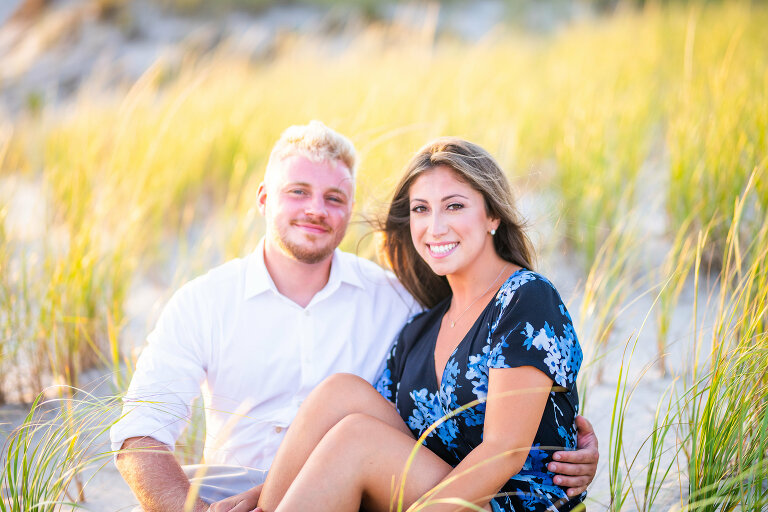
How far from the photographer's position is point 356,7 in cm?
1281

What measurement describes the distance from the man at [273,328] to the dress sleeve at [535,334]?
28.6 inches

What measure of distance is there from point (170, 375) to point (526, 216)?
5.26ft

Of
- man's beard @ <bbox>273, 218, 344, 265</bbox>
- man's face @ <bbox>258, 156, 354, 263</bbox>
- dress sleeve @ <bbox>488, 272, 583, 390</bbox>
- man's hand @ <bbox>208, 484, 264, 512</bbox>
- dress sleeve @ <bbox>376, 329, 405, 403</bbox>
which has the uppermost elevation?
man's face @ <bbox>258, 156, 354, 263</bbox>

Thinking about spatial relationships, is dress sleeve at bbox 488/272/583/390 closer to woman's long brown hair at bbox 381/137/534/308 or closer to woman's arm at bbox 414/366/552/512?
woman's arm at bbox 414/366/552/512

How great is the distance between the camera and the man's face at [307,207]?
2.33 m

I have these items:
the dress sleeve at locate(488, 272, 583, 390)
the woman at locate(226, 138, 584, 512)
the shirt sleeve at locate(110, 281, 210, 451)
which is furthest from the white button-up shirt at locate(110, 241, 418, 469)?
the dress sleeve at locate(488, 272, 583, 390)

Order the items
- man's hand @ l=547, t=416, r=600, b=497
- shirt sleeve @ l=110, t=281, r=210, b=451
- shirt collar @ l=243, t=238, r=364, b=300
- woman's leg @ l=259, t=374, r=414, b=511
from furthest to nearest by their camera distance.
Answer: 1. shirt collar @ l=243, t=238, r=364, b=300
2. shirt sleeve @ l=110, t=281, r=210, b=451
3. woman's leg @ l=259, t=374, r=414, b=511
4. man's hand @ l=547, t=416, r=600, b=497

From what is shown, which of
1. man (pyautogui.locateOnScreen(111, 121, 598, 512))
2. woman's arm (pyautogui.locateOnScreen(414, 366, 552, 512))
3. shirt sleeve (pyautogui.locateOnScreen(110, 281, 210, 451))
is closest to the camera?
woman's arm (pyautogui.locateOnScreen(414, 366, 552, 512))

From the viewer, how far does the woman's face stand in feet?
6.64

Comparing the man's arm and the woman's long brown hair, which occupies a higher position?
the woman's long brown hair

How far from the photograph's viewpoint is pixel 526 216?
269 centimetres

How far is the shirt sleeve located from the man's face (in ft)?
1.32

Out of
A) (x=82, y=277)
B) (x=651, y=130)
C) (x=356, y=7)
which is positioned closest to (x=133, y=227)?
(x=82, y=277)

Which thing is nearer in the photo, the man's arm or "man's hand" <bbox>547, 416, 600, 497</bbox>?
"man's hand" <bbox>547, 416, 600, 497</bbox>
